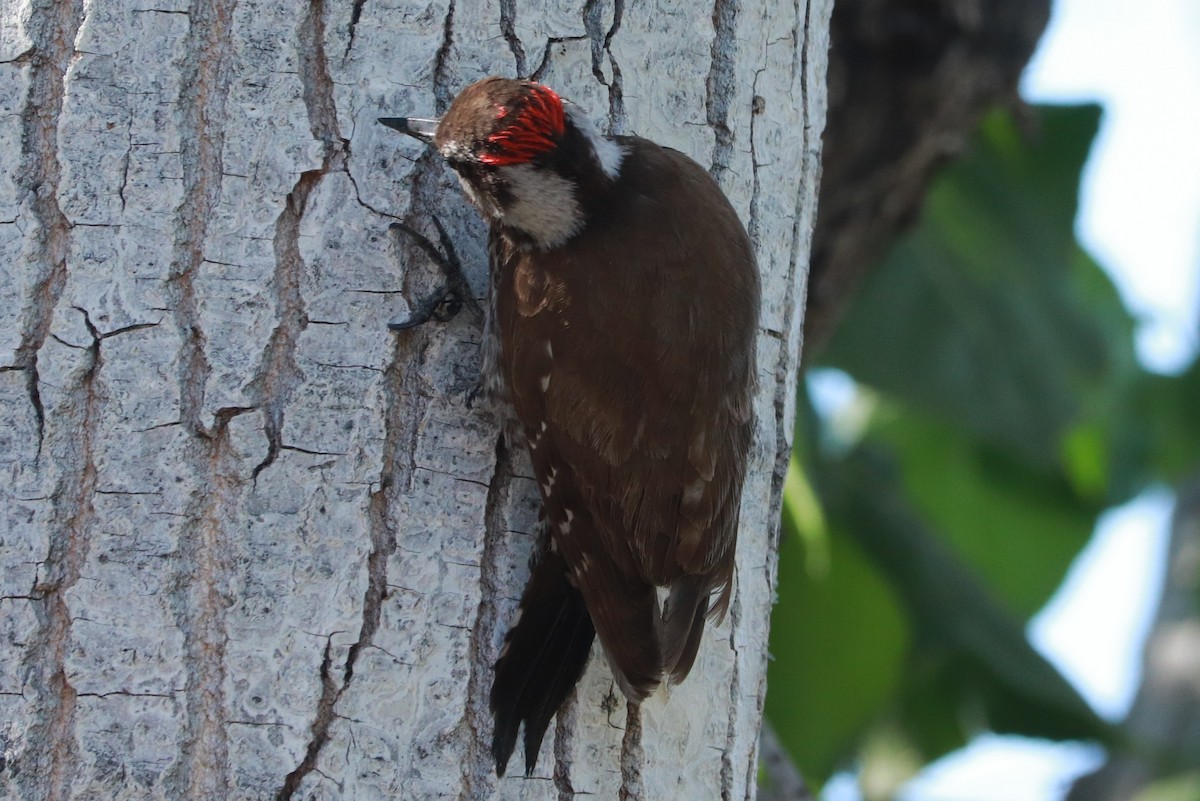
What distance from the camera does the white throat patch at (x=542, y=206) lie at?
218 centimetres

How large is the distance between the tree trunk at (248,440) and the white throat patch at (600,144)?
114mm

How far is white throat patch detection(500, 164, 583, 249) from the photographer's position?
7.15ft

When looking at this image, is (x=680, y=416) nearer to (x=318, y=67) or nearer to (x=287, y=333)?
(x=287, y=333)

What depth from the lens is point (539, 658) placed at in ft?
6.56

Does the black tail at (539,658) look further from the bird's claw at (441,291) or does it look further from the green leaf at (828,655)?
the green leaf at (828,655)

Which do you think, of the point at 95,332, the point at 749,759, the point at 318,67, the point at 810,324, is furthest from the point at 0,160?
the point at 810,324

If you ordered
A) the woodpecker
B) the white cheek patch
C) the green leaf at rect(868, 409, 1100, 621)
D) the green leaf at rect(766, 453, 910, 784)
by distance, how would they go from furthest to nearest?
the green leaf at rect(868, 409, 1100, 621)
the green leaf at rect(766, 453, 910, 784)
the white cheek patch
the woodpecker

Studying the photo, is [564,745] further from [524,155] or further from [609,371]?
[524,155]

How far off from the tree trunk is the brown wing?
0.31 ft

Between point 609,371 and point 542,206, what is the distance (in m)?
0.30

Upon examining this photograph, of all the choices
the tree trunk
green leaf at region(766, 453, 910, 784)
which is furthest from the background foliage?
the tree trunk

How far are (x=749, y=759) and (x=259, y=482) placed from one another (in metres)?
0.87

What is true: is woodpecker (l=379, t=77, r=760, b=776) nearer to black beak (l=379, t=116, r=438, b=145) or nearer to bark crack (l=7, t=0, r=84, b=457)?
black beak (l=379, t=116, r=438, b=145)

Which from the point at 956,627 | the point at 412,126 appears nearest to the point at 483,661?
the point at 412,126
